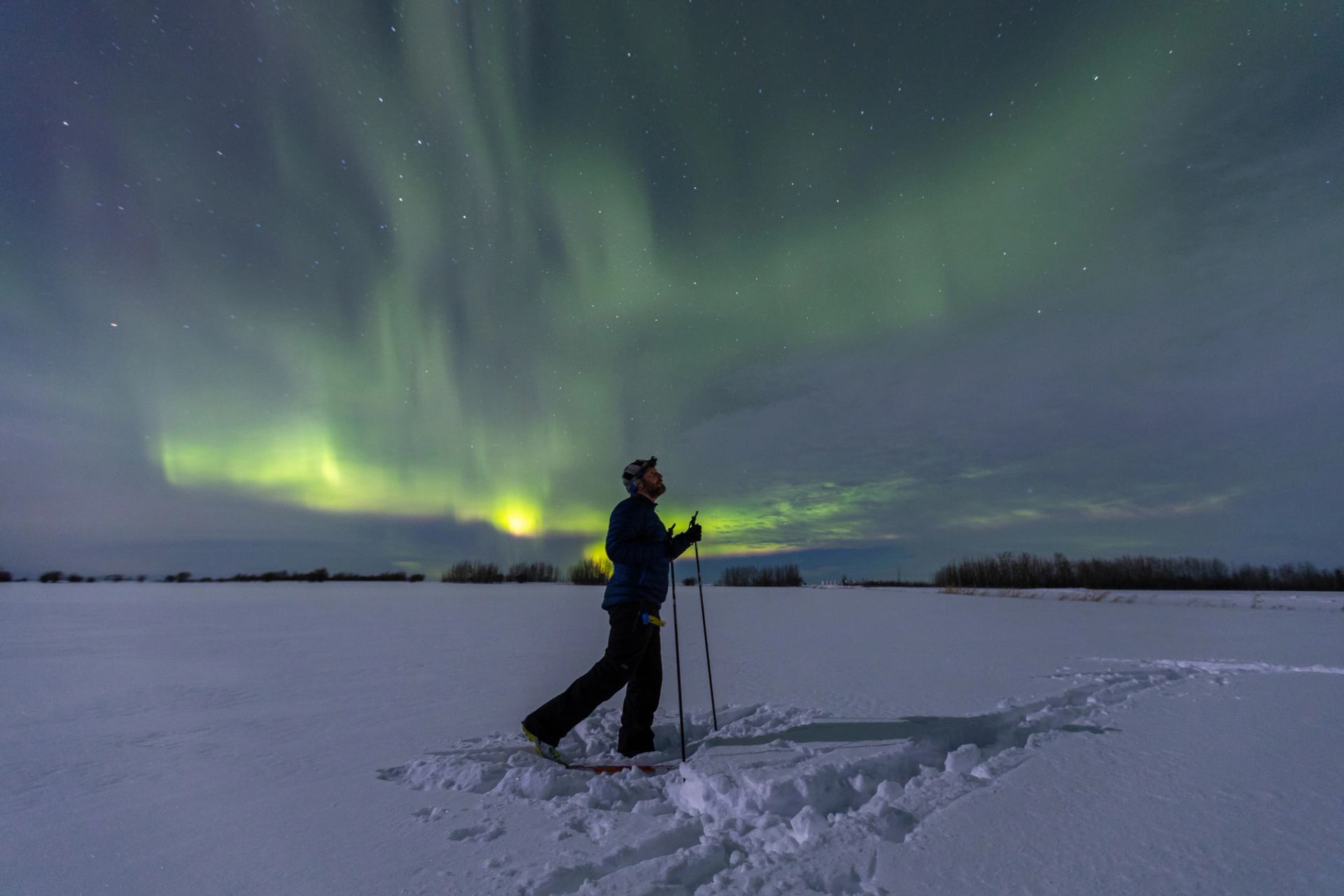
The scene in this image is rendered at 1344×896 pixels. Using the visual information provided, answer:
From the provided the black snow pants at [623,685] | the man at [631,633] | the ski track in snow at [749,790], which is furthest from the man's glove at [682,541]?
the ski track in snow at [749,790]

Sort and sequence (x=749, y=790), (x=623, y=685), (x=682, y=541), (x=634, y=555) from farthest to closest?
1. (x=682, y=541)
2. (x=634, y=555)
3. (x=623, y=685)
4. (x=749, y=790)

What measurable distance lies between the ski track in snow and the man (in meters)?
0.18

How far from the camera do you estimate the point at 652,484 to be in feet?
12.5

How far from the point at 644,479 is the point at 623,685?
129 centimetres

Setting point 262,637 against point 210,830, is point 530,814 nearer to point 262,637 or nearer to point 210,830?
point 210,830

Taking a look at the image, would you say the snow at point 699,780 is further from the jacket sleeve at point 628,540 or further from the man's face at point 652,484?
the man's face at point 652,484

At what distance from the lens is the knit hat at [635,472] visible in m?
3.80

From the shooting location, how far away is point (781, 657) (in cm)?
671

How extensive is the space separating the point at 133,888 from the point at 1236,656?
968 centimetres

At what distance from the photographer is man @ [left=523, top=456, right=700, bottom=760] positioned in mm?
3262

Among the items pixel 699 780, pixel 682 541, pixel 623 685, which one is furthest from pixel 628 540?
pixel 699 780

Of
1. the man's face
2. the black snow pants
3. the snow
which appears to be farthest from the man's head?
the snow

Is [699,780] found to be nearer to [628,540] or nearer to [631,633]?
[631,633]

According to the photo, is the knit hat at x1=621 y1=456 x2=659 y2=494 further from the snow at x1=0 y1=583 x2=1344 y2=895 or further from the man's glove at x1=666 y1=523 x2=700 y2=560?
the snow at x1=0 y1=583 x2=1344 y2=895
